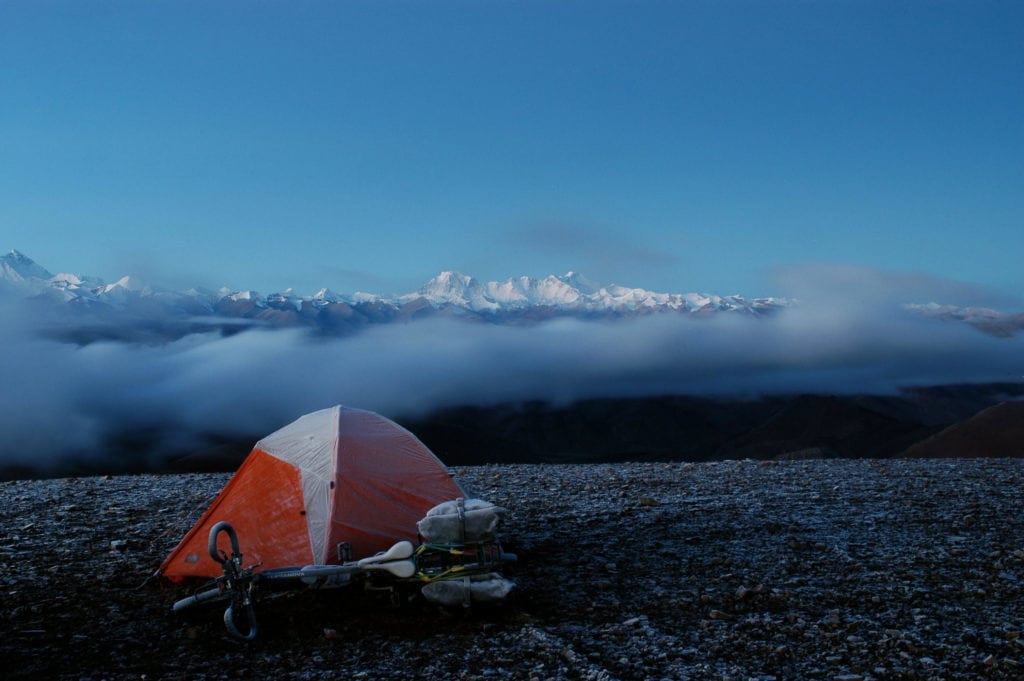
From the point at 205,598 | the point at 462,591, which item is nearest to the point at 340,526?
the point at 205,598

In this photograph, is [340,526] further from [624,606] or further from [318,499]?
[624,606]

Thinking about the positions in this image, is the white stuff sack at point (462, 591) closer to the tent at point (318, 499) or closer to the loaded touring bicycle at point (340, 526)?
the loaded touring bicycle at point (340, 526)

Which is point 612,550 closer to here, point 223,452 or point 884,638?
point 884,638

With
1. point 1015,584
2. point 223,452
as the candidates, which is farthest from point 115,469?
point 1015,584

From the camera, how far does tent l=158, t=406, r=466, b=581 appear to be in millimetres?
→ 12742

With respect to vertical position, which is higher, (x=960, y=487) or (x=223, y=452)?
(x=960, y=487)

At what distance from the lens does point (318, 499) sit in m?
12.9

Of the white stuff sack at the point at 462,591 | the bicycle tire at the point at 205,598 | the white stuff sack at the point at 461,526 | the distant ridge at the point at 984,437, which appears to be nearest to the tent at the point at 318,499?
the bicycle tire at the point at 205,598

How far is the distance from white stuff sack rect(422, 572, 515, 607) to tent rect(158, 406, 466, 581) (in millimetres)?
2247

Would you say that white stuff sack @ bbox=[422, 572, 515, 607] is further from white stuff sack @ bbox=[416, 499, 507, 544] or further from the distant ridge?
the distant ridge

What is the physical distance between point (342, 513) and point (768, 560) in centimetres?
725

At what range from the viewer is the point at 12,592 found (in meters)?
12.4

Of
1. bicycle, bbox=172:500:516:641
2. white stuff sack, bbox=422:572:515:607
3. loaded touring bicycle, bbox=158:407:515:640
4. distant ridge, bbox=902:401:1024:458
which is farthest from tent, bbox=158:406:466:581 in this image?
distant ridge, bbox=902:401:1024:458

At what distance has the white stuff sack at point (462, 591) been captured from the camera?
1080 centimetres
